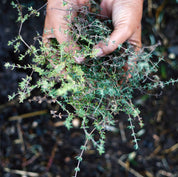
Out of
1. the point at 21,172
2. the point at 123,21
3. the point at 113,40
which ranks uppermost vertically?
the point at 123,21

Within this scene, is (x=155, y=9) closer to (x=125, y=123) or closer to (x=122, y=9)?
(x=122, y=9)

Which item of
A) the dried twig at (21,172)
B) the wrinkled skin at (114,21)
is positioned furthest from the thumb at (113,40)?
the dried twig at (21,172)

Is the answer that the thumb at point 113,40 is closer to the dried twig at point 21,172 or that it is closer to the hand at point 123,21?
the hand at point 123,21

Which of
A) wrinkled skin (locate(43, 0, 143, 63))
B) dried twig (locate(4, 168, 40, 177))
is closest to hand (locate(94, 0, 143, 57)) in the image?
wrinkled skin (locate(43, 0, 143, 63))

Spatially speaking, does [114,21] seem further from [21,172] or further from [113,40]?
[21,172]

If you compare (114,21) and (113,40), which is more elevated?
(114,21)

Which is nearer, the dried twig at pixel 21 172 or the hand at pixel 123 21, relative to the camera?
the hand at pixel 123 21

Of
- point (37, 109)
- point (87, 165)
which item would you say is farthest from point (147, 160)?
point (37, 109)

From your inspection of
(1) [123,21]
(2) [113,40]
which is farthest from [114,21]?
(2) [113,40]

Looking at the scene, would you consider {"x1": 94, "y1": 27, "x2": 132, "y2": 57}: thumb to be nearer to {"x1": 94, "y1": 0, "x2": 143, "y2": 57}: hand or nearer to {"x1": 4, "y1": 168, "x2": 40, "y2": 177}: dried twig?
{"x1": 94, "y1": 0, "x2": 143, "y2": 57}: hand
